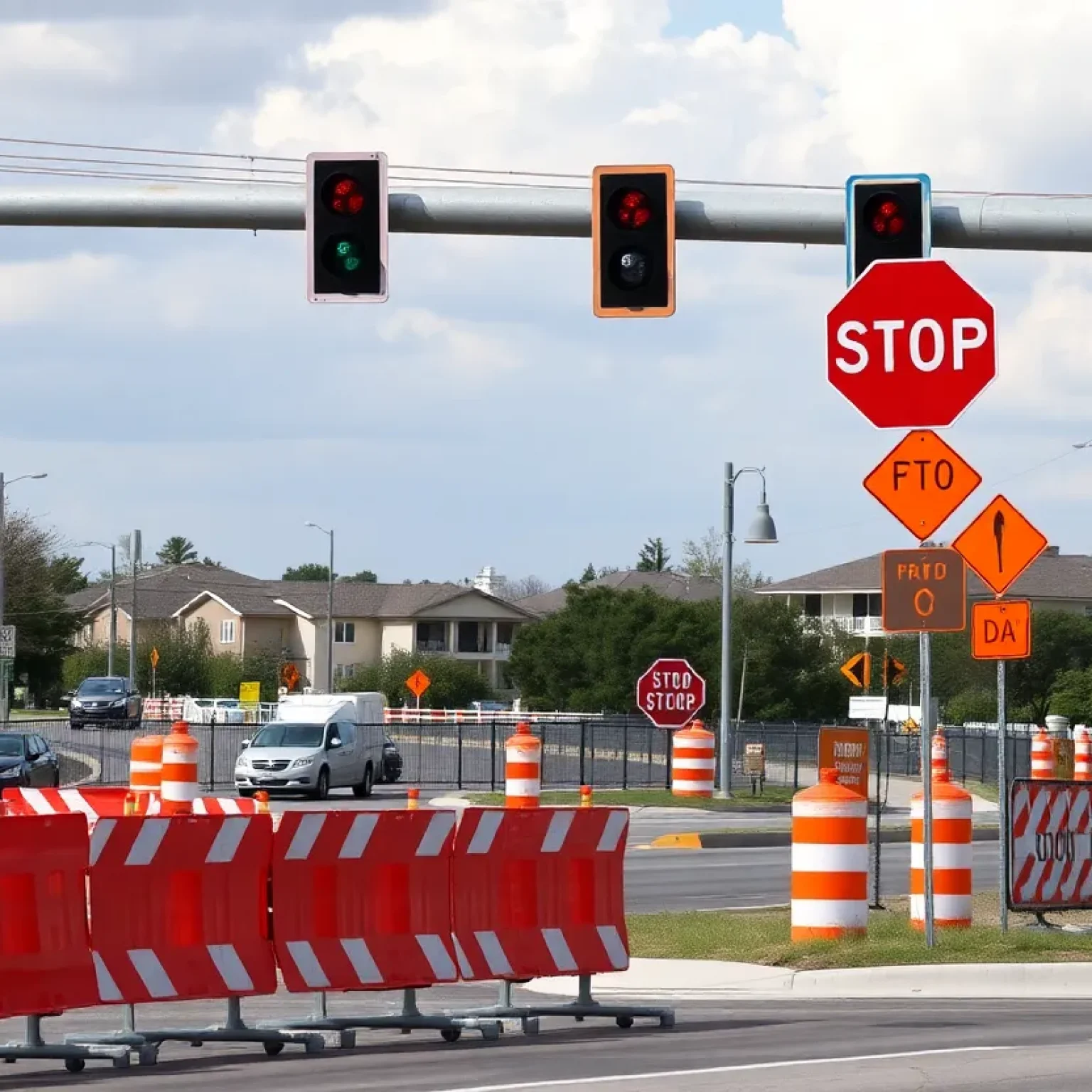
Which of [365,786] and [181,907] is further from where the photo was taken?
[365,786]

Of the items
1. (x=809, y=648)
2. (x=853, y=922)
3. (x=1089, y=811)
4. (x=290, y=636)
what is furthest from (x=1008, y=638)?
(x=290, y=636)

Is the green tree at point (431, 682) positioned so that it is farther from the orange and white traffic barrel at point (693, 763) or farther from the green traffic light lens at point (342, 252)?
the green traffic light lens at point (342, 252)

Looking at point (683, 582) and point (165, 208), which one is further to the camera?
point (683, 582)

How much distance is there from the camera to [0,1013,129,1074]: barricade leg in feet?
31.8

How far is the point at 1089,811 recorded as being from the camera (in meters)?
16.3

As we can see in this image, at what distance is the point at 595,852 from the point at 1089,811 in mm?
5783

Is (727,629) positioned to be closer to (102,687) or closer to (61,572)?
(102,687)

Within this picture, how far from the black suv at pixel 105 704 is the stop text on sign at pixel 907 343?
5857cm

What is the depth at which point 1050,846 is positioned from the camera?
15.7m

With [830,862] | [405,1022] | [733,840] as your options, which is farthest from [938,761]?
[733,840]

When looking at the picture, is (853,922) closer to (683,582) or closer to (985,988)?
(985,988)

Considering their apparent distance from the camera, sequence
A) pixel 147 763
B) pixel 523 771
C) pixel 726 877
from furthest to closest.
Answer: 1. pixel 147 763
2. pixel 523 771
3. pixel 726 877

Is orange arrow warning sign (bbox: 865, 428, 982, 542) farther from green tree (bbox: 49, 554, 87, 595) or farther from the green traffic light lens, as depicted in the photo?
green tree (bbox: 49, 554, 87, 595)

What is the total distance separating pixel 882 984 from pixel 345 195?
6377 millimetres
